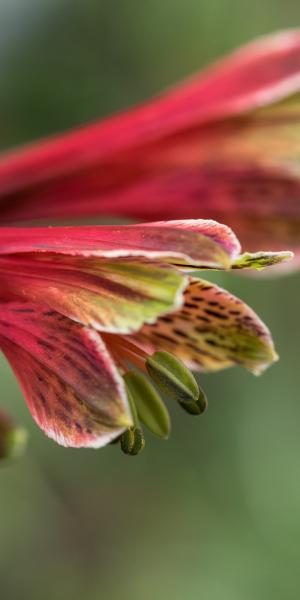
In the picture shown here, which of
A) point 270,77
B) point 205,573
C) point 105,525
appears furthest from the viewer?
point 105,525

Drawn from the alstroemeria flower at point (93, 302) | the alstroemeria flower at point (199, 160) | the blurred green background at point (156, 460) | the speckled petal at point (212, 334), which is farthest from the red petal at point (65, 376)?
the blurred green background at point (156, 460)

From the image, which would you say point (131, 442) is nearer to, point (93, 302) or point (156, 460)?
point (93, 302)

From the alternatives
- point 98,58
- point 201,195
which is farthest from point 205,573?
point 201,195

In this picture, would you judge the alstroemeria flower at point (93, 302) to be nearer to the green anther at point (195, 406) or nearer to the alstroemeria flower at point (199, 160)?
the green anther at point (195, 406)

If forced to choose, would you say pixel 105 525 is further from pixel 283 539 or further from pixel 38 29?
pixel 38 29

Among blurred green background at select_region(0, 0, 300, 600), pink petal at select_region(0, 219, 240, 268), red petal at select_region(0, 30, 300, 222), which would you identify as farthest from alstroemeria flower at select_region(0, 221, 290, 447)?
blurred green background at select_region(0, 0, 300, 600)

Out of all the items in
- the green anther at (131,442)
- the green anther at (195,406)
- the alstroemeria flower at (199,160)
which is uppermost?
the alstroemeria flower at (199,160)
